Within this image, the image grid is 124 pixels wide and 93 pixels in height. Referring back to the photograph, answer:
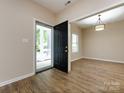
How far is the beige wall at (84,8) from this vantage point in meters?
2.43

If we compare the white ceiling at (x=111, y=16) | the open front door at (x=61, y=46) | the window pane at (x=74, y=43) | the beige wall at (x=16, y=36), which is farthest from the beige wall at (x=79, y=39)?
the beige wall at (x=16, y=36)

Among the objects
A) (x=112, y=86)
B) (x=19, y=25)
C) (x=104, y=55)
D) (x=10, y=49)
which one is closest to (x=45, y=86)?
(x=10, y=49)

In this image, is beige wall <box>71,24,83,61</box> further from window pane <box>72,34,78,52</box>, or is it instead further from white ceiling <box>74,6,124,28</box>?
white ceiling <box>74,6,124,28</box>

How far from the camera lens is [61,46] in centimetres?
380

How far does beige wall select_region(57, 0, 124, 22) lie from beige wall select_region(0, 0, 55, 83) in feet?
4.22

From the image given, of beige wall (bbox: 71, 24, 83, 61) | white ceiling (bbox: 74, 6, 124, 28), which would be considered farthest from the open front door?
beige wall (bbox: 71, 24, 83, 61)

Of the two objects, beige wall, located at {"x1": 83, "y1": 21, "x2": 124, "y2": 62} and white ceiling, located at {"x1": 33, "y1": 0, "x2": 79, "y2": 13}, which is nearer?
white ceiling, located at {"x1": 33, "y1": 0, "x2": 79, "y2": 13}

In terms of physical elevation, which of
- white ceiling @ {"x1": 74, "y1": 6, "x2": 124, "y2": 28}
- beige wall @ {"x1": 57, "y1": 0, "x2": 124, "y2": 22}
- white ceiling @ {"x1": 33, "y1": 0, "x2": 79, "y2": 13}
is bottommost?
beige wall @ {"x1": 57, "y1": 0, "x2": 124, "y2": 22}

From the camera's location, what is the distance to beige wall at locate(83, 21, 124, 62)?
17.8 feet

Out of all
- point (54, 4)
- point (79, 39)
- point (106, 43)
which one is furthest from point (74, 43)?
point (54, 4)

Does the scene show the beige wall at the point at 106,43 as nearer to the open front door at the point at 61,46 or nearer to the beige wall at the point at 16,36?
the open front door at the point at 61,46

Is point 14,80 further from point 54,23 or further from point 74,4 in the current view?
point 74,4

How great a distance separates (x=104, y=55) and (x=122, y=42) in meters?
1.43

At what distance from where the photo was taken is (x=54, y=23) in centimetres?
436
